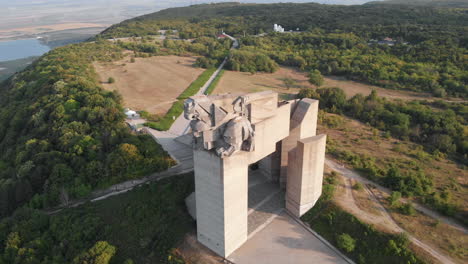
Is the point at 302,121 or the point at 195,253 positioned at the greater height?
the point at 302,121

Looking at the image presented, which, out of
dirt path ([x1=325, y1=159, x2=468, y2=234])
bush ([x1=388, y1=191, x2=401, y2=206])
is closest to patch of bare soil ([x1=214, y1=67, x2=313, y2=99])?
dirt path ([x1=325, y1=159, x2=468, y2=234])

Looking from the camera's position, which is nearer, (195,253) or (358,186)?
(195,253)

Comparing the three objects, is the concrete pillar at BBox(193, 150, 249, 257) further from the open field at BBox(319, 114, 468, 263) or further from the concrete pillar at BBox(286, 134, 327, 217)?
the open field at BBox(319, 114, 468, 263)

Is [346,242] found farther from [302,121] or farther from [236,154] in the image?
[236,154]

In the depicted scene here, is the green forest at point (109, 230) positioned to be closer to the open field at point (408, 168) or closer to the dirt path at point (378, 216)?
the dirt path at point (378, 216)

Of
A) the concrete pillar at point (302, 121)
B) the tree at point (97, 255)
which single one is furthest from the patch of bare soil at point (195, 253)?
the concrete pillar at point (302, 121)

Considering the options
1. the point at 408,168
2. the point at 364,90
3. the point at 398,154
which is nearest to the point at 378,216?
the point at 408,168

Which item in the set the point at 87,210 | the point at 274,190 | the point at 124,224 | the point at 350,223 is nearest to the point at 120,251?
the point at 124,224
